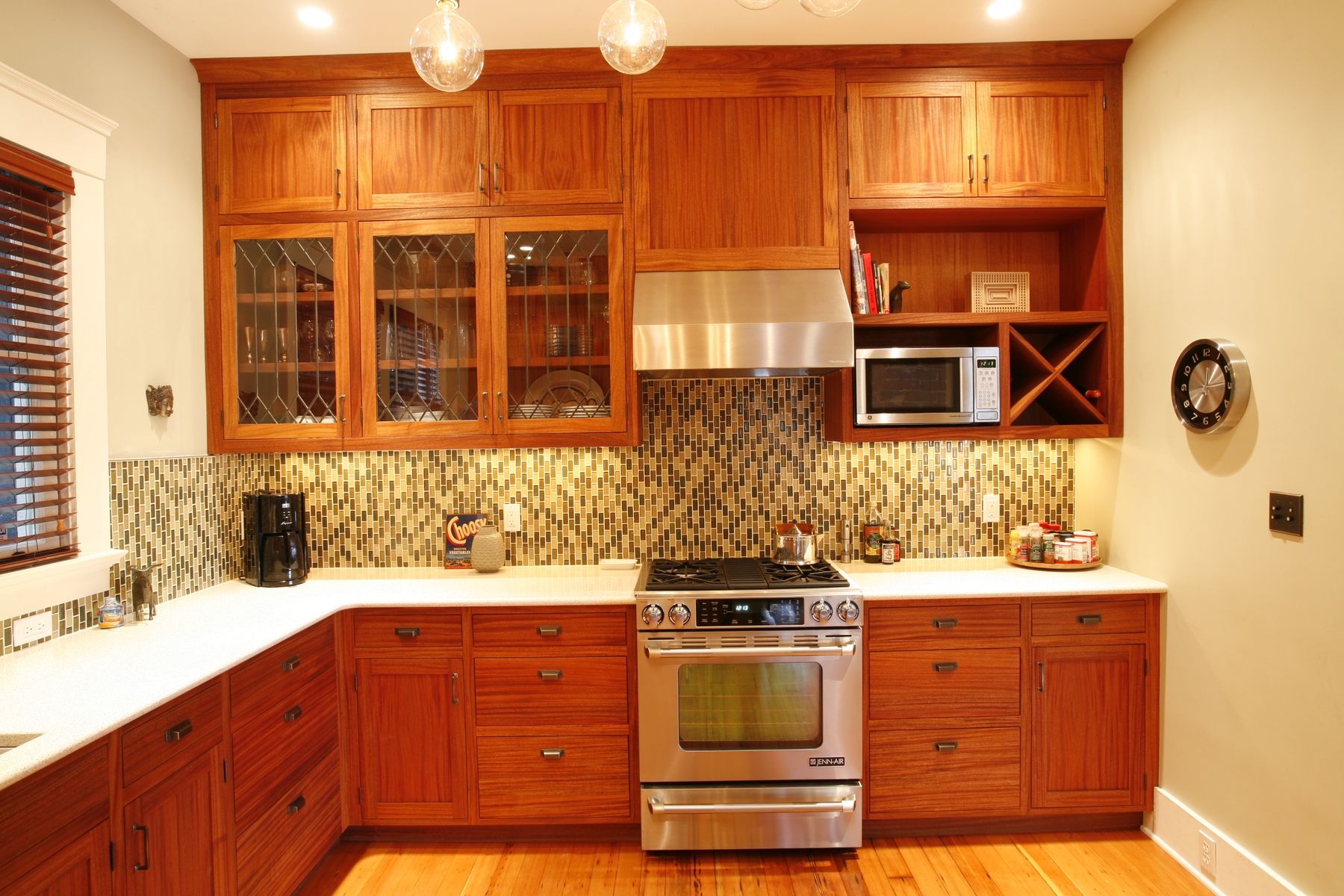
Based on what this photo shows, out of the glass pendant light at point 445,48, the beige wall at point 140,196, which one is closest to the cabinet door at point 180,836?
the beige wall at point 140,196

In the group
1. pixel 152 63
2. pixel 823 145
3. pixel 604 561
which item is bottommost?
pixel 604 561

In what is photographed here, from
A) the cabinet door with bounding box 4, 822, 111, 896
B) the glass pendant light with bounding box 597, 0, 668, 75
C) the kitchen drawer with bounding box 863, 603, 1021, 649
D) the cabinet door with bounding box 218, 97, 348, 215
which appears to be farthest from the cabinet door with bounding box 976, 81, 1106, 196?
the cabinet door with bounding box 4, 822, 111, 896

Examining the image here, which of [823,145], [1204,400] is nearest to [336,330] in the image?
[823,145]

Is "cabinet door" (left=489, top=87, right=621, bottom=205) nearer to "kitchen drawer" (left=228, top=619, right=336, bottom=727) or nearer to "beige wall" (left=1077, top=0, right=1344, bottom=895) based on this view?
"kitchen drawer" (left=228, top=619, right=336, bottom=727)

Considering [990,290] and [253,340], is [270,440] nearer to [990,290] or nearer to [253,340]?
A: [253,340]

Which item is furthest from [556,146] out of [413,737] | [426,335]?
[413,737]

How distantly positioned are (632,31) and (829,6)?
0.35 meters

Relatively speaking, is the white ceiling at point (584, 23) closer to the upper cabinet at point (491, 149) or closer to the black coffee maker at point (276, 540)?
the upper cabinet at point (491, 149)

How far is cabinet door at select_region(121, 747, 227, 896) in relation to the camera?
157 centimetres

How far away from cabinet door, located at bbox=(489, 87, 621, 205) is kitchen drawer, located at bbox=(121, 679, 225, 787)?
6.39ft

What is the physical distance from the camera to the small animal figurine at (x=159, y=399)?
8.06 ft

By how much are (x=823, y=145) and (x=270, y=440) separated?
8.04ft

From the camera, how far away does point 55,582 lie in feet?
6.67

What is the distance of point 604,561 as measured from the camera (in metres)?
3.04
